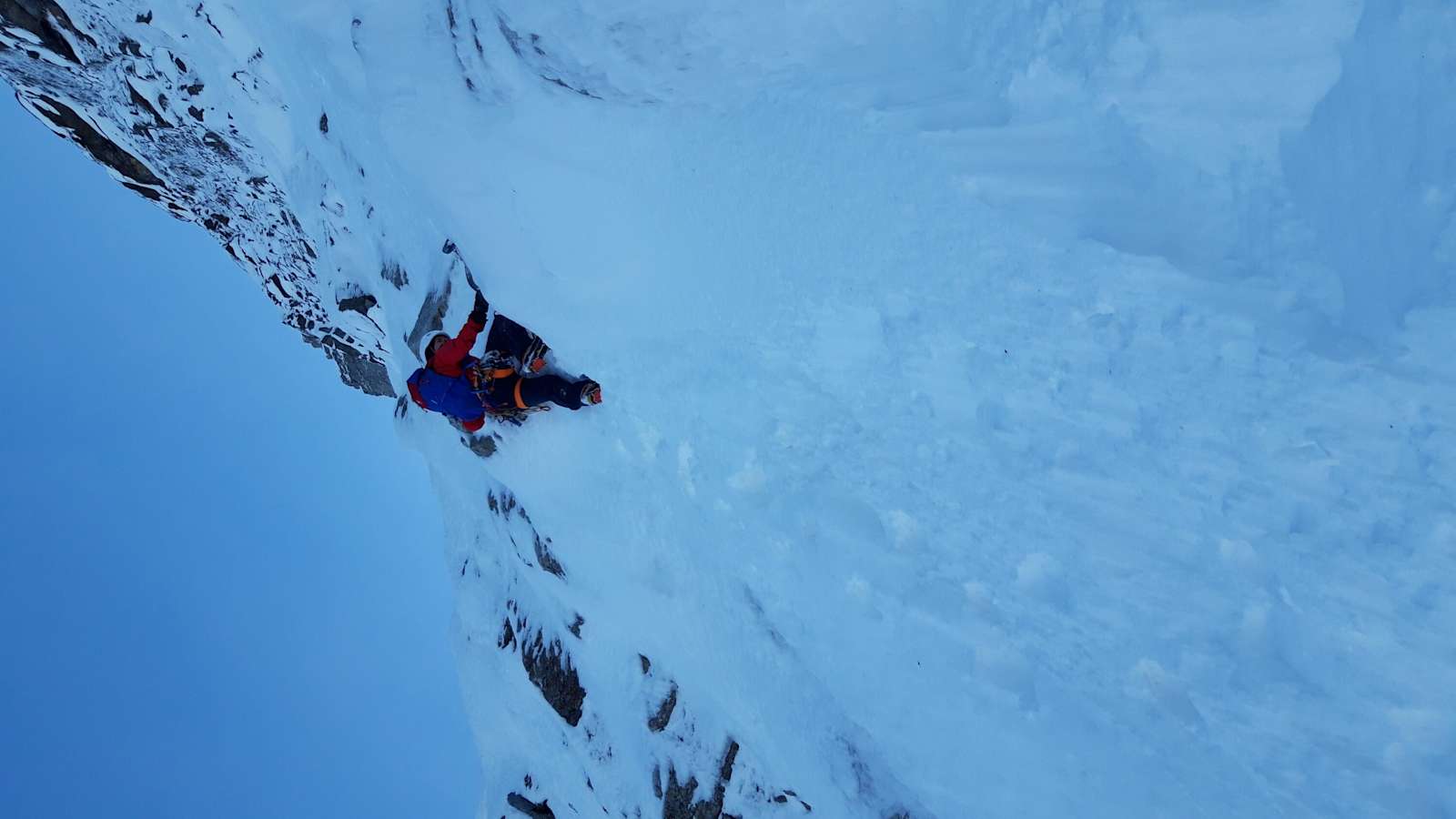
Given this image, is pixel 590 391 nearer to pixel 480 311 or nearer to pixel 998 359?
pixel 480 311

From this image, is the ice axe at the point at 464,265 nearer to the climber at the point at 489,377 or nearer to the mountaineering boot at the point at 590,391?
the climber at the point at 489,377

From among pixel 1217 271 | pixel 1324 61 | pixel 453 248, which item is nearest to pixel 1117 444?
pixel 1217 271

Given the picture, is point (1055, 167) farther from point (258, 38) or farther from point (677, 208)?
point (258, 38)

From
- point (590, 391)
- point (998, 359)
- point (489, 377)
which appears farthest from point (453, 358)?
point (998, 359)

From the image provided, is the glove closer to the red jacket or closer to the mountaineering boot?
the red jacket

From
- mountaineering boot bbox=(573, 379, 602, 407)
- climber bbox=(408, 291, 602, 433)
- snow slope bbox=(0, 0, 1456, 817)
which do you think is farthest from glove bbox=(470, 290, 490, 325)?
mountaineering boot bbox=(573, 379, 602, 407)

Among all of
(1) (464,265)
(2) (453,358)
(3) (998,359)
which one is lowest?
(2) (453,358)
